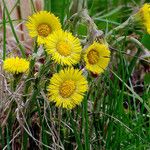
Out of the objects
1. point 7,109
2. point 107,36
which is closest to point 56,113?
point 7,109

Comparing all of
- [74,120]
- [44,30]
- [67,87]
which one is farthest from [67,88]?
[74,120]

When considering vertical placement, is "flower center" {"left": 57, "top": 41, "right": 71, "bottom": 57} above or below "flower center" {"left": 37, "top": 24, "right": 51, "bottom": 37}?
below

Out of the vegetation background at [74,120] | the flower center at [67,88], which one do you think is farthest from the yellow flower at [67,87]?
the vegetation background at [74,120]

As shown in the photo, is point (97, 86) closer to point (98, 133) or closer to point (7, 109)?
point (98, 133)

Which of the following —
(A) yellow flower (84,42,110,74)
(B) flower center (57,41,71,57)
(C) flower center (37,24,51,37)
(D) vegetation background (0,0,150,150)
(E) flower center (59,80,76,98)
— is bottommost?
(D) vegetation background (0,0,150,150)

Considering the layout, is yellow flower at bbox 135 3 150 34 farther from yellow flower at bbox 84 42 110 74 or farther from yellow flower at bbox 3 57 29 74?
yellow flower at bbox 3 57 29 74

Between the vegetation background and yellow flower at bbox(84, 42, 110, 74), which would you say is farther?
the vegetation background

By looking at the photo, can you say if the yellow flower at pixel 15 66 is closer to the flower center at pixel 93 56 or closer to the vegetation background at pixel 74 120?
the vegetation background at pixel 74 120

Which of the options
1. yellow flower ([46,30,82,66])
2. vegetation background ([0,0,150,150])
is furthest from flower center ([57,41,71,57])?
vegetation background ([0,0,150,150])

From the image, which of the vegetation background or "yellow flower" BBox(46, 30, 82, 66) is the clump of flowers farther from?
the vegetation background
